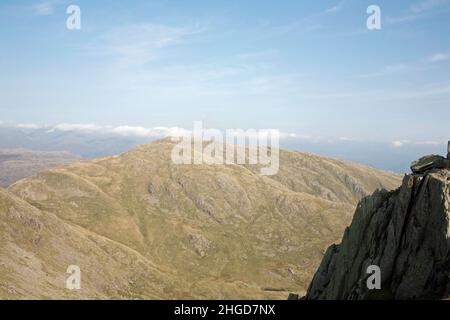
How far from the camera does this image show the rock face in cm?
4800

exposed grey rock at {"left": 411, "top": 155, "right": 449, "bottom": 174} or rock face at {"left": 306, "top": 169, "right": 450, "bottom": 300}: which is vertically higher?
exposed grey rock at {"left": 411, "top": 155, "right": 449, "bottom": 174}

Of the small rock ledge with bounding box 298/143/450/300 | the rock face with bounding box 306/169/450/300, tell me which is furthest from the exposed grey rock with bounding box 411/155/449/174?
the rock face with bounding box 306/169/450/300

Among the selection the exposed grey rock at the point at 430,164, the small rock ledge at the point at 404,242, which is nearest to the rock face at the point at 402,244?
the small rock ledge at the point at 404,242

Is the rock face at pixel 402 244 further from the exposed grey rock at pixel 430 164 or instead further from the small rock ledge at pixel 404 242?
the exposed grey rock at pixel 430 164

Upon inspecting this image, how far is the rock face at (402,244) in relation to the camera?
48000 millimetres

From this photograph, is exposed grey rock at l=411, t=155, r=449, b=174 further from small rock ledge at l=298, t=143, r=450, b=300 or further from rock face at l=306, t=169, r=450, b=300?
rock face at l=306, t=169, r=450, b=300
